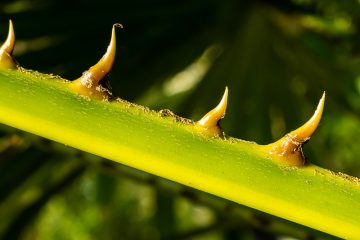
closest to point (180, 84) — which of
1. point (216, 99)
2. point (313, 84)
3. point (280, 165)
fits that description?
point (216, 99)

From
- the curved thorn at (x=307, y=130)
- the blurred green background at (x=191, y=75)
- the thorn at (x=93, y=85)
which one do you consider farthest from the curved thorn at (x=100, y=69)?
the blurred green background at (x=191, y=75)

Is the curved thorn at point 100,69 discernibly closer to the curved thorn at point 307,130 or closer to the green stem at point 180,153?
the green stem at point 180,153

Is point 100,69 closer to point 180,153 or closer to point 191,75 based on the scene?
point 180,153

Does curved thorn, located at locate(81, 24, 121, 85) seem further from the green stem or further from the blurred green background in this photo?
the blurred green background

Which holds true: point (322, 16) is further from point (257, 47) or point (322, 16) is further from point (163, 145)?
point (163, 145)

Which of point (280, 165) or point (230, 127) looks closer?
point (280, 165)

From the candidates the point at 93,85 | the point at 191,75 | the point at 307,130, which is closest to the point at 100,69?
the point at 93,85
